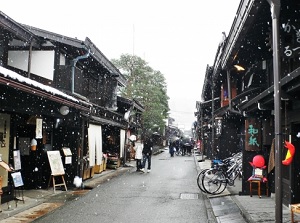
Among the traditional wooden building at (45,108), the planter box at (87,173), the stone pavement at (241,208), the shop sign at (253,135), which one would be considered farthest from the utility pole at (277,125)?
the planter box at (87,173)

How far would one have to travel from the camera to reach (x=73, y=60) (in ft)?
59.0

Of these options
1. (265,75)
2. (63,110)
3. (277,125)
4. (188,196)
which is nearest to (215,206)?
(188,196)

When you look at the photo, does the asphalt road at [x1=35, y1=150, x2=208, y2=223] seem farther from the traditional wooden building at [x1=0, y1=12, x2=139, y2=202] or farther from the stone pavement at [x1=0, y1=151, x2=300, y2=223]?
the traditional wooden building at [x1=0, y1=12, x2=139, y2=202]

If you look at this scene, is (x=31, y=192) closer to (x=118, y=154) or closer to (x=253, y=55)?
(x=253, y=55)

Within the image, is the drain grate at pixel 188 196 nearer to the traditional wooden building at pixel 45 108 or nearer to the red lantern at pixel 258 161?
the red lantern at pixel 258 161

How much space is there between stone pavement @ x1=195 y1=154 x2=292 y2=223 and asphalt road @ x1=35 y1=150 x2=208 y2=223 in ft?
1.36

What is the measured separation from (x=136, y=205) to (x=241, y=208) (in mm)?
3324

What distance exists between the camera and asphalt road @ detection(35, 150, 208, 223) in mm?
9609

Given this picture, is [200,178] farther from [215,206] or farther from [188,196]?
[215,206]

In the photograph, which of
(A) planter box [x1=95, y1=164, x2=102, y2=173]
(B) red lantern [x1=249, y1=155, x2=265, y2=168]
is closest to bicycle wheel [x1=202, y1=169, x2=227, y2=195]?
(B) red lantern [x1=249, y1=155, x2=265, y2=168]

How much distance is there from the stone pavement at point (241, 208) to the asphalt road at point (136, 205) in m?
0.41

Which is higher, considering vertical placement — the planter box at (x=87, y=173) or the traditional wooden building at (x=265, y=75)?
the traditional wooden building at (x=265, y=75)

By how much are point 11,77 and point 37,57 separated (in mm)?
9446

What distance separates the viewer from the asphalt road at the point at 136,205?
961 centimetres
